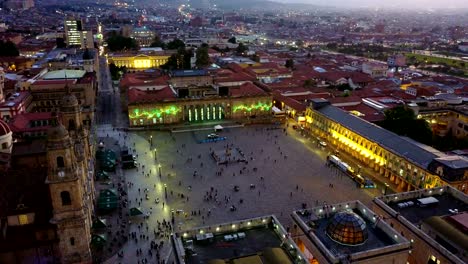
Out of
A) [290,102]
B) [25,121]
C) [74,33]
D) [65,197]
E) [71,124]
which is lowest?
[290,102]

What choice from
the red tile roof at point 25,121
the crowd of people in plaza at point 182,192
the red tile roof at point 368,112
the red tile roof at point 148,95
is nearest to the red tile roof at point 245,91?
the red tile roof at point 148,95

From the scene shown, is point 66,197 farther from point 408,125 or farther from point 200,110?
point 408,125

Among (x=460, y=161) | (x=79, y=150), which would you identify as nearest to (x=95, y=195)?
(x=79, y=150)

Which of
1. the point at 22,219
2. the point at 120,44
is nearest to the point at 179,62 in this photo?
the point at 120,44

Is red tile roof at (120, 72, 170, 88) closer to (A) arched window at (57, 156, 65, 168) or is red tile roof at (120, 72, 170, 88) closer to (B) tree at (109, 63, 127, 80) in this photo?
(B) tree at (109, 63, 127, 80)

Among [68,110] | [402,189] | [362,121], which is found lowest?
[402,189]

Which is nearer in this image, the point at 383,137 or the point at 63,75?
the point at 383,137

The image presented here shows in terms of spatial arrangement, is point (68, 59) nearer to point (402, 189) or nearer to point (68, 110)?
point (68, 110)
